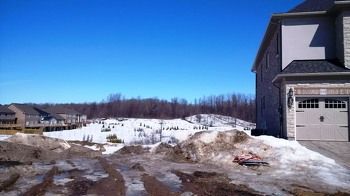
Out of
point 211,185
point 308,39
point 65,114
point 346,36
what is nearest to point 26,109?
point 65,114

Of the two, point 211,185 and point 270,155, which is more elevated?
point 270,155

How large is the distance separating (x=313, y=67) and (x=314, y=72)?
0.56 metres

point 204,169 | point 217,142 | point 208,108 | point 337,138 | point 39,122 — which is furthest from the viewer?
point 208,108

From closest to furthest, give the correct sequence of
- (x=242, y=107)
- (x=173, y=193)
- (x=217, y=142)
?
(x=173, y=193) → (x=217, y=142) → (x=242, y=107)

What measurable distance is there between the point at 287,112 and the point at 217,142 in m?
4.33

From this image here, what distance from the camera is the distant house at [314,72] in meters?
17.0

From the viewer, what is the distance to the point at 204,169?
12156 mm

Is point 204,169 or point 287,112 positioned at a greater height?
point 287,112

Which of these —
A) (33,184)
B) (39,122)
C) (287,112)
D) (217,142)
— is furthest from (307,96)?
(39,122)

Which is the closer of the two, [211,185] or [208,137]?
[211,185]

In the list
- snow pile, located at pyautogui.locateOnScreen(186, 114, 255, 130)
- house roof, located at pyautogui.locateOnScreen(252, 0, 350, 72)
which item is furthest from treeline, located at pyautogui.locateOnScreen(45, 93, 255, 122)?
house roof, located at pyautogui.locateOnScreen(252, 0, 350, 72)

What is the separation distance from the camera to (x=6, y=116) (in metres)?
70.4

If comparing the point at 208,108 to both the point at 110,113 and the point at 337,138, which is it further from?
the point at 337,138

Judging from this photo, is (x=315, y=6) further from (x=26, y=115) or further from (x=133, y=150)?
(x=26, y=115)
